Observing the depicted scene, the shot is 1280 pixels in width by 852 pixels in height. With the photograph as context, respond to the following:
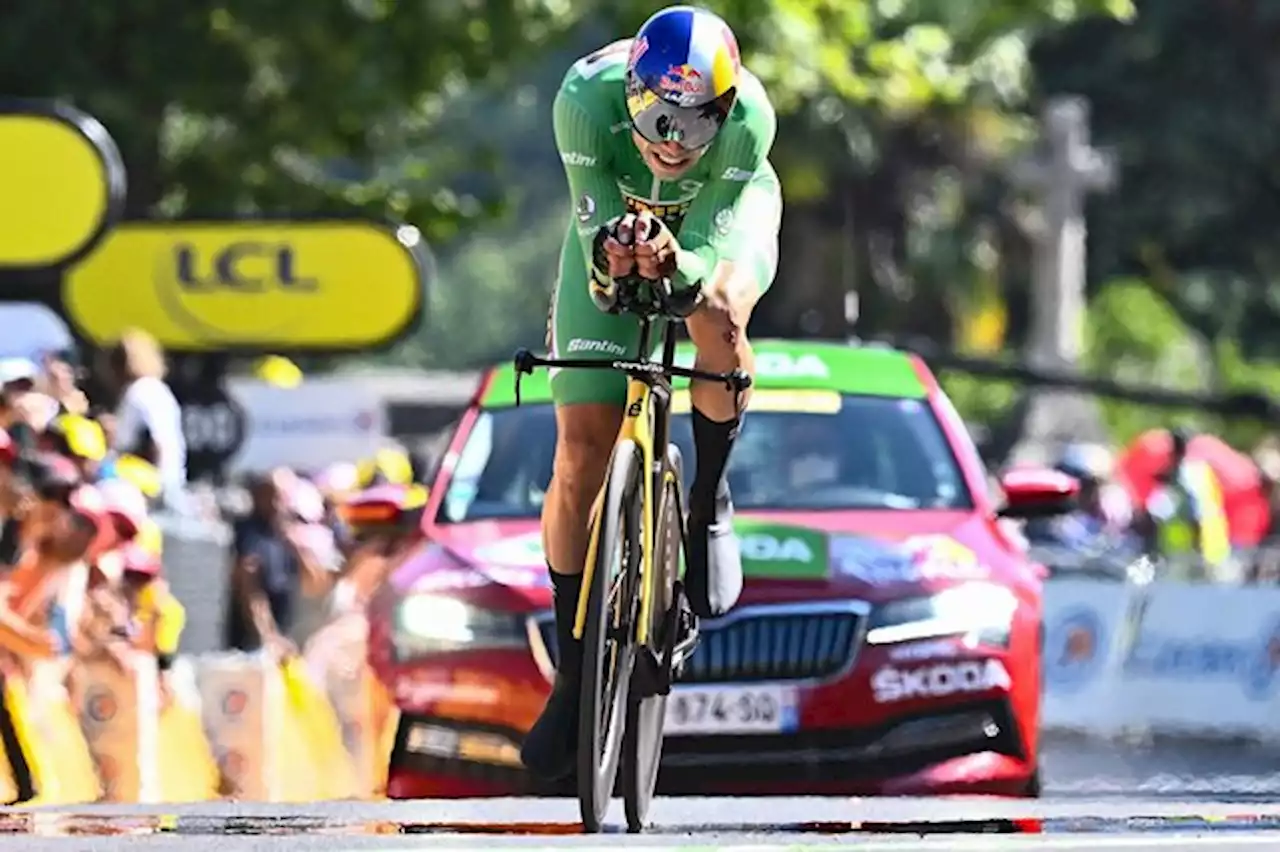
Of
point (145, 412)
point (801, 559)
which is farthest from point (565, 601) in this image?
point (145, 412)

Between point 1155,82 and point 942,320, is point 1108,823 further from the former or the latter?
point 1155,82

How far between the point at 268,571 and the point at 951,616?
6.89 metres

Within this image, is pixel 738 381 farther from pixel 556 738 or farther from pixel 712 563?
pixel 556 738

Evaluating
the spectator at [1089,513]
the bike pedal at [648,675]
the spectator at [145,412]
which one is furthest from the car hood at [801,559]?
the spectator at [1089,513]

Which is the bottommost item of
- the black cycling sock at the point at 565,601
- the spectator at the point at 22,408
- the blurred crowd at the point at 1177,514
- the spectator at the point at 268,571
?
the blurred crowd at the point at 1177,514

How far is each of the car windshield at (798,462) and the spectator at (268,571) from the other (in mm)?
5290

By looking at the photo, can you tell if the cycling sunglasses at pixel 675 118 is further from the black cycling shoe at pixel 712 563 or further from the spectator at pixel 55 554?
the spectator at pixel 55 554

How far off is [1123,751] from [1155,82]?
3185cm

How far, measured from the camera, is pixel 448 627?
9.52 metres

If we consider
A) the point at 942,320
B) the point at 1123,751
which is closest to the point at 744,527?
the point at 1123,751

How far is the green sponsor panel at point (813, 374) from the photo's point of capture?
10.6 meters

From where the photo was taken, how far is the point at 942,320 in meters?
42.6

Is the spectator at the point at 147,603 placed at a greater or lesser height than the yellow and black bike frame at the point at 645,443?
lesser

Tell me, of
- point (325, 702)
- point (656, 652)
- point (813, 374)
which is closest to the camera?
point (656, 652)
